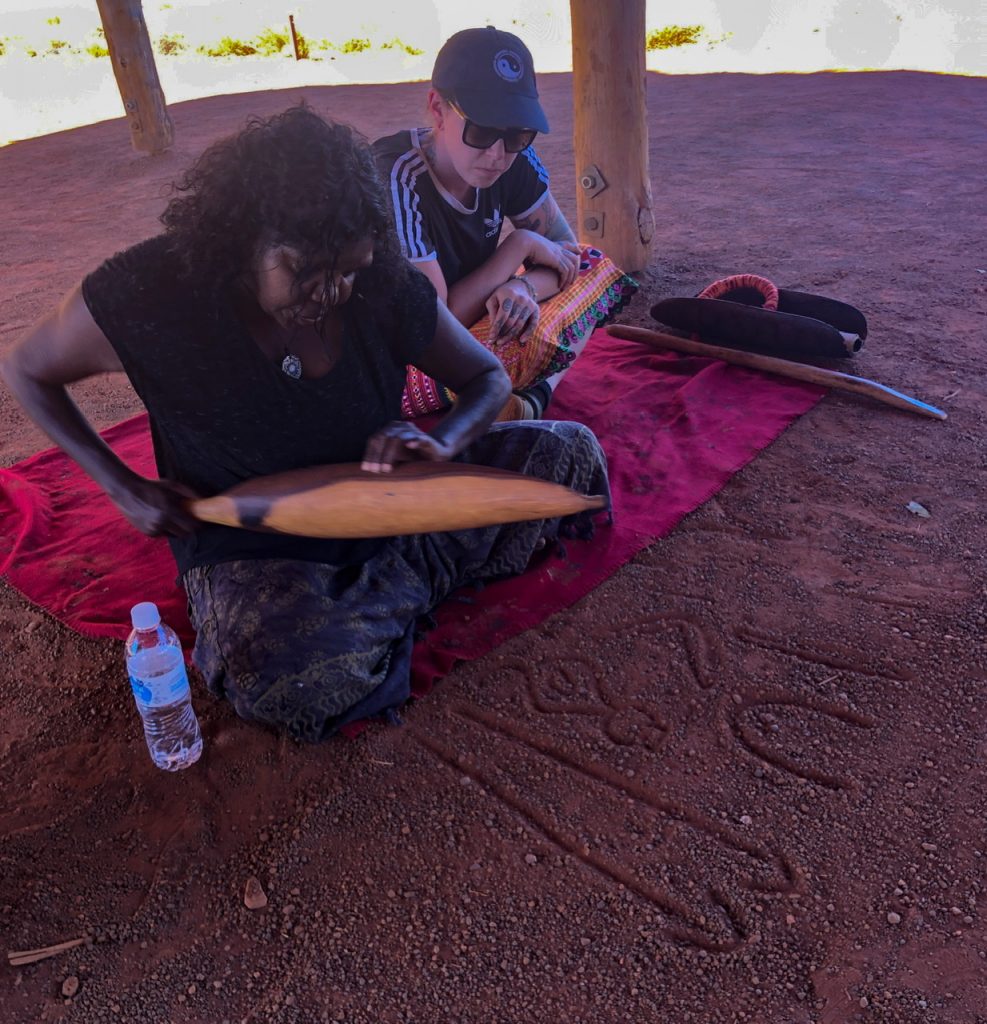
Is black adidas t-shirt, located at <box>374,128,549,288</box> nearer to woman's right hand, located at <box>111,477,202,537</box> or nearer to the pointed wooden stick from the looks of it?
woman's right hand, located at <box>111,477,202,537</box>

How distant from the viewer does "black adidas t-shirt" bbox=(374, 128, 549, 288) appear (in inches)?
111

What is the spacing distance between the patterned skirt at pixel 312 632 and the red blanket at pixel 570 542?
0.47 ft

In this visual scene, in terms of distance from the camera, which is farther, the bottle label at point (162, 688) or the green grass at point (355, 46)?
the green grass at point (355, 46)

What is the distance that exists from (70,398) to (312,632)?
72cm

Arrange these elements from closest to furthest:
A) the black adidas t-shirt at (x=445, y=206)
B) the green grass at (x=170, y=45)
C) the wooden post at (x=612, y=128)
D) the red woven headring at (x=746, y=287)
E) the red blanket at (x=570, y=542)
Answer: the red blanket at (x=570, y=542), the black adidas t-shirt at (x=445, y=206), the red woven headring at (x=746, y=287), the wooden post at (x=612, y=128), the green grass at (x=170, y=45)

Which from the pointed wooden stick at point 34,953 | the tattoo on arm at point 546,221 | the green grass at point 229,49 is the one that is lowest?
the pointed wooden stick at point 34,953

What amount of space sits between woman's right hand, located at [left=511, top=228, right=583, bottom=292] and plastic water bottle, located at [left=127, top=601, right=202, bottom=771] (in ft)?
6.30

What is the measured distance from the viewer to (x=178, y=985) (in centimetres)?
162

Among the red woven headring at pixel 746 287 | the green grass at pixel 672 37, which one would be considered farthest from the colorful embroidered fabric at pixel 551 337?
the green grass at pixel 672 37

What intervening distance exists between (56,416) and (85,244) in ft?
16.3

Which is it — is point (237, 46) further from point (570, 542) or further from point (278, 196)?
point (278, 196)

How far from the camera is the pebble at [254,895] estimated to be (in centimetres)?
175

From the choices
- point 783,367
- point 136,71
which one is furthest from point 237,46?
point 783,367

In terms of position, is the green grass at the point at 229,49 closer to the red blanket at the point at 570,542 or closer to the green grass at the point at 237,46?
the green grass at the point at 237,46
